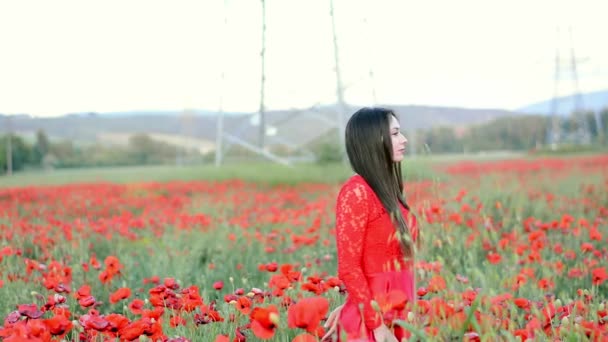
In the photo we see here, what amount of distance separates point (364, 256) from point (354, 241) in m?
0.12

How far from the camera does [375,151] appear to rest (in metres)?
2.48

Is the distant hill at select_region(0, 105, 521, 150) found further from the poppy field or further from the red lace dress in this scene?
the red lace dress

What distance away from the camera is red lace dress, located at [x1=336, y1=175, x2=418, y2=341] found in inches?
Answer: 92.4

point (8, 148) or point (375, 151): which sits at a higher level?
point (375, 151)

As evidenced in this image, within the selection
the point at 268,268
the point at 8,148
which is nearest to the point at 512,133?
the point at 8,148

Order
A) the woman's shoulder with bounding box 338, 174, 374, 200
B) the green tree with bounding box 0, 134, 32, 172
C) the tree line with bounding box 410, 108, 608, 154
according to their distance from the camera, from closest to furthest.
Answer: the woman's shoulder with bounding box 338, 174, 374, 200 → the green tree with bounding box 0, 134, 32, 172 → the tree line with bounding box 410, 108, 608, 154

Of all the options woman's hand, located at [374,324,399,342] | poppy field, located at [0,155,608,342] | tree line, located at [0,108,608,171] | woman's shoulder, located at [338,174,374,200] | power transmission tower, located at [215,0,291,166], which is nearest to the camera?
poppy field, located at [0,155,608,342]

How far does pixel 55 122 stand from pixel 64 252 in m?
55.9

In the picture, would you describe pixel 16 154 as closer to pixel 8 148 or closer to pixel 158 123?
pixel 8 148

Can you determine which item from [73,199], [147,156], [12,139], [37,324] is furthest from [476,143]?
[37,324]

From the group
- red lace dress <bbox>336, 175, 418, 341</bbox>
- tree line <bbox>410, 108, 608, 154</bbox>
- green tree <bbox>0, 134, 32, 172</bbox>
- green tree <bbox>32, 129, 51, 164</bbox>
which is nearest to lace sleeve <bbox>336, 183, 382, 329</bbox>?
red lace dress <bbox>336, 175, 418, 341</bbox>

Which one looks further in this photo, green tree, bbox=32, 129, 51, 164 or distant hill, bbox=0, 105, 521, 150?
distant hill, bbox=0, 105, 521, 150

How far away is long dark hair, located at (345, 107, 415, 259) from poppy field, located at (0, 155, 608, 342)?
163 millimetres

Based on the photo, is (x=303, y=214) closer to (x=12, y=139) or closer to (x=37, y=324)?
(x=37, y=324)
